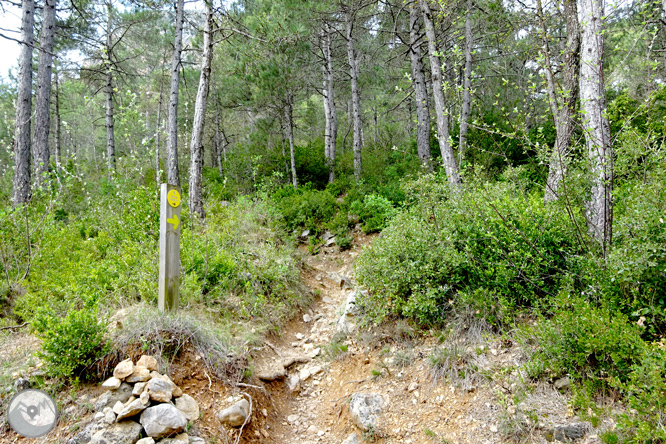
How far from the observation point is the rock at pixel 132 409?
2680mm

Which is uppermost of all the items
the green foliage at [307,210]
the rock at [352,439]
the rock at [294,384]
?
the green foliage at [307,210]

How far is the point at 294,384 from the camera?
405 centimetres

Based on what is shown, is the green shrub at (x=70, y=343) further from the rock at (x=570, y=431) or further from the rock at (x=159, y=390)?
the rock at (x=570, y=431)

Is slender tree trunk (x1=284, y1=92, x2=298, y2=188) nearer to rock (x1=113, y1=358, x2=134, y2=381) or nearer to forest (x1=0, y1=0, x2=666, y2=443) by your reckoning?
forest (x1=0, y1=0, x2=666, y2=443)

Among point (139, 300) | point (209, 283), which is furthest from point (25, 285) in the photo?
point (209, 283)

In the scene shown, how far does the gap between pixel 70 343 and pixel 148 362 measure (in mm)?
658

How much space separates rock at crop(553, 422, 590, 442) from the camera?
2.45m

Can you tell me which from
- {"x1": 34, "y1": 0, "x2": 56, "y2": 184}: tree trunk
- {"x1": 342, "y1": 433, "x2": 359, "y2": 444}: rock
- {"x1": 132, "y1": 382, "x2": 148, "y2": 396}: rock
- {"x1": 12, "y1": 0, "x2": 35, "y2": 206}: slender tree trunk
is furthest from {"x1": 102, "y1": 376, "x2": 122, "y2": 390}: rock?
{"x1": 34, "y1": 0, "x2": 56, "y2": 184}: tree trunk

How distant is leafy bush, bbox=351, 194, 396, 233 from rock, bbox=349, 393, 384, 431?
476cm

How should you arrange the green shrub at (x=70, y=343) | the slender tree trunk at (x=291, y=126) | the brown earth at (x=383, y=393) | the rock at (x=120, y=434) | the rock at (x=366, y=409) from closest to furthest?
the rock at (x=120, y=434), the brown earth at (x=383, y=393), the green shrub at (x=70, y=343), the rock at (x=366, y=409), the slender tree trunk at (x=291, y=126)

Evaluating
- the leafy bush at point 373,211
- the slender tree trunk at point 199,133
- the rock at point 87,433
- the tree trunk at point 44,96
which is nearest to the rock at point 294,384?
the rock at point 87,433

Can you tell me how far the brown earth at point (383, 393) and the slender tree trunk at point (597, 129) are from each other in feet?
4.82

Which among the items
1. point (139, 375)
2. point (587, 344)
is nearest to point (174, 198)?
point (139, 375)

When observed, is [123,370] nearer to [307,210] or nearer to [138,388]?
[138,388]
